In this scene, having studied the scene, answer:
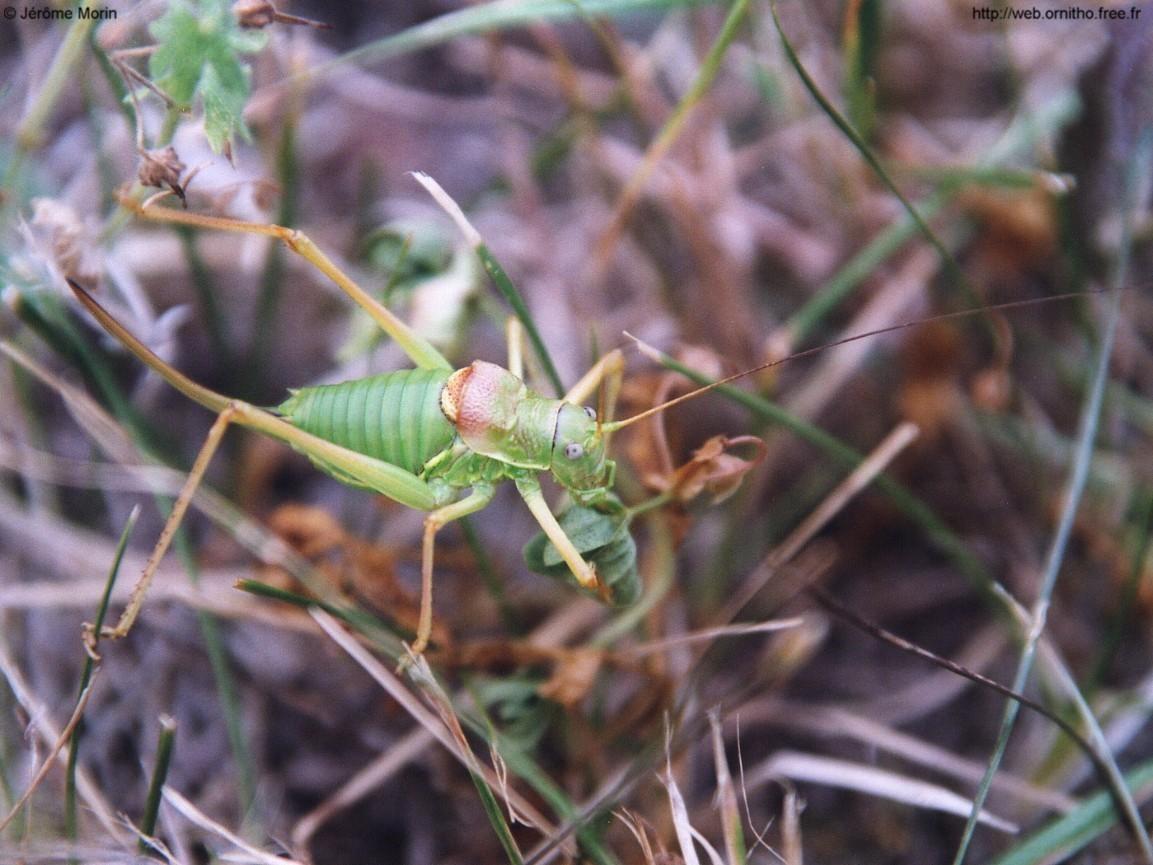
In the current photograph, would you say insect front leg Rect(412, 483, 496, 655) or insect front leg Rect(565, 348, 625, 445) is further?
insect front leg Rect(565, 348, 625, 445)

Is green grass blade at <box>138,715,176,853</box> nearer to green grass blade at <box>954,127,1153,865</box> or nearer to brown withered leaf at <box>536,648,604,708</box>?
brown withered leaf at <box>536,648,604,708</box>

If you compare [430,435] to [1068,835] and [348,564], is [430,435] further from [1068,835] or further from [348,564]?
[1068,835]

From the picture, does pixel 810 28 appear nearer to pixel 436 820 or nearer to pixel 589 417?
pixel 589 417

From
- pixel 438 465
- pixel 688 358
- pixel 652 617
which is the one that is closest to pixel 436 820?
pixel 652 617

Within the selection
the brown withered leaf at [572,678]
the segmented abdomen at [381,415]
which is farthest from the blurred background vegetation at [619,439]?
the segmented abdomen at [381,415]

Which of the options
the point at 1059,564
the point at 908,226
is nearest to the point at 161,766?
the point at 1059,564

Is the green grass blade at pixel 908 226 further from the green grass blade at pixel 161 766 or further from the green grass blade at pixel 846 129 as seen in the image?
the green grass blade at pixel 161 766

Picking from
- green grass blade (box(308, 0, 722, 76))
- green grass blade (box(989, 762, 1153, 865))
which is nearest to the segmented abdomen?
green grass blade (box(308, 0, 722, 76))
